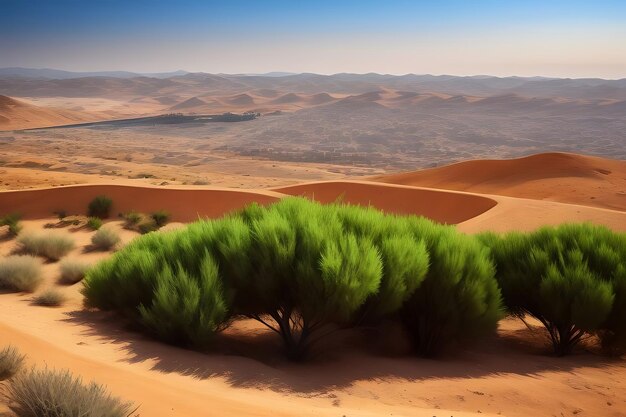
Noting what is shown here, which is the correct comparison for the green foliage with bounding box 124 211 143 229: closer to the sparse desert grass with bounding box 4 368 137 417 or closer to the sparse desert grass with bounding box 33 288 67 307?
the sparse desert grass with bounding box 33 288 67 307

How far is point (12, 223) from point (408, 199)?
1372 cm

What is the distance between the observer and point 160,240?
7.87 metres

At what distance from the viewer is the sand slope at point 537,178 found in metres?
24.0

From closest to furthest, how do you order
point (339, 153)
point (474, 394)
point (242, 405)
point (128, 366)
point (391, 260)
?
point (242, 405), point (128, 366), point (474, 394), point (391, 260), point (339, 153)

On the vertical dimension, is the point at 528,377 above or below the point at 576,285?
below

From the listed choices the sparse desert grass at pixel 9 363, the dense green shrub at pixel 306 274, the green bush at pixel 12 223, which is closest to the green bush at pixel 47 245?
the green bush at pixel 12 223

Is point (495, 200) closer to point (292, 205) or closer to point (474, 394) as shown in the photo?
point (292, 205)

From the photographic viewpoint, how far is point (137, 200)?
20.5m

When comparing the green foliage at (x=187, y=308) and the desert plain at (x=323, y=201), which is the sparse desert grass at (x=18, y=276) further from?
the green foliage at (x=187, y=308)

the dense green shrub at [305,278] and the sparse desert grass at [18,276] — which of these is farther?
the sparse desert grass at [18,276]

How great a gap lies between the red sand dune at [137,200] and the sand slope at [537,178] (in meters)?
11.5

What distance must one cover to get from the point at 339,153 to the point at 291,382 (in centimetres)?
4428

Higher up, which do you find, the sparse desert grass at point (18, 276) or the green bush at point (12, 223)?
the sparse desert grass at point (18, 276)

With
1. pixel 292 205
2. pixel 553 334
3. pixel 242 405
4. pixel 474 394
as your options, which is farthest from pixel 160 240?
pixel 553 334
